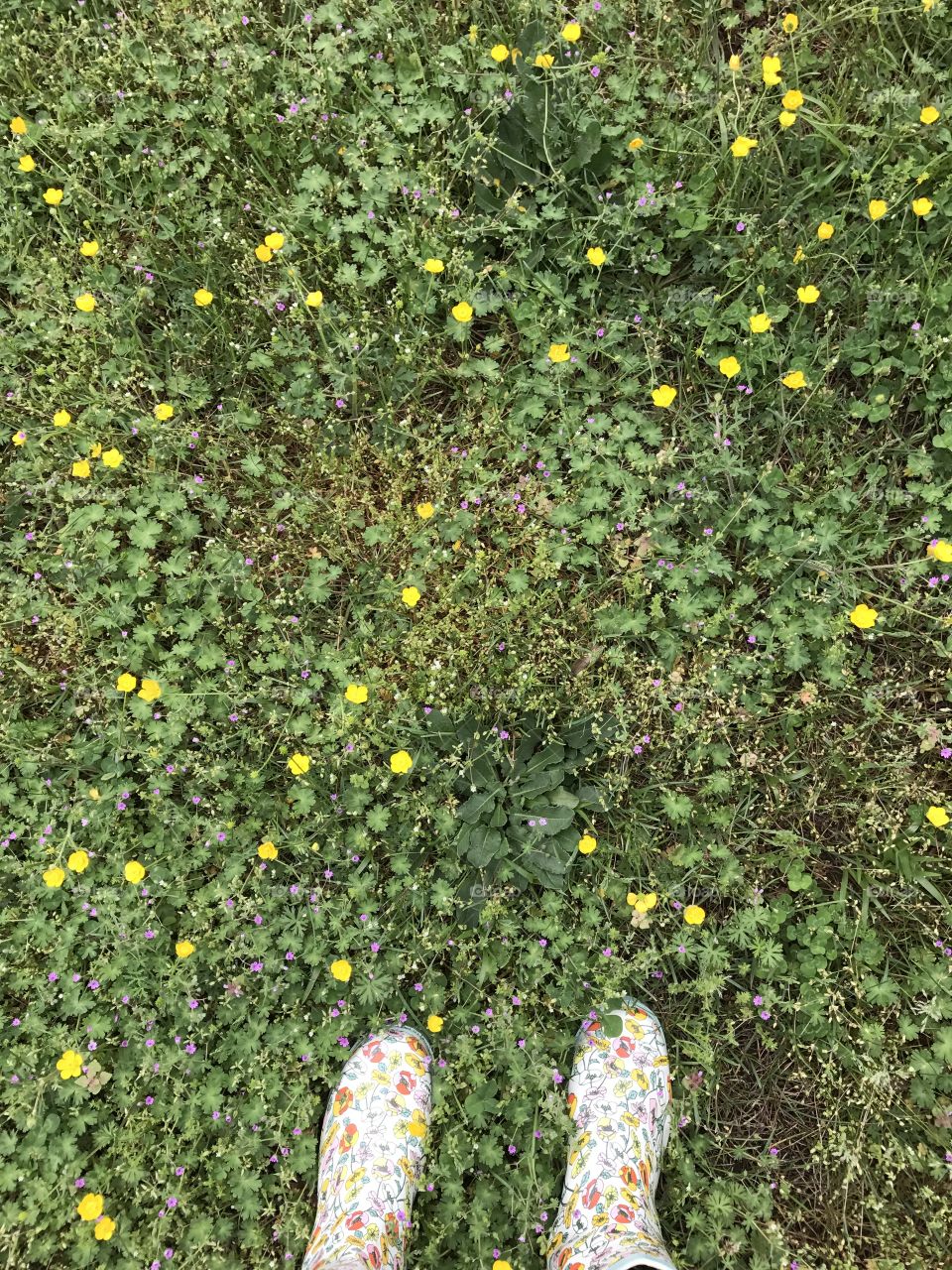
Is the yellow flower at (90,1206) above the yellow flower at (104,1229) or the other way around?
above

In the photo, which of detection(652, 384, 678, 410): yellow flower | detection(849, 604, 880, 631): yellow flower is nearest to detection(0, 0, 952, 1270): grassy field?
detection(652, 384, 678, 410): yellow flower

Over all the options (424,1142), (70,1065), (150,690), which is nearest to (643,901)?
(424,1142)

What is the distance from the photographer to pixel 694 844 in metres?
2.66

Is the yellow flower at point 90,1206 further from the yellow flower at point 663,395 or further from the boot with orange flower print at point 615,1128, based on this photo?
the yellow flower at point 663,395

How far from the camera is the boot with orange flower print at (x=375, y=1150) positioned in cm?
243

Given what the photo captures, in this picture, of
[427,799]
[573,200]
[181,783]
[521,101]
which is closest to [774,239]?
[573,200]

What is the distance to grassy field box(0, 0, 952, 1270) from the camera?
2510mm

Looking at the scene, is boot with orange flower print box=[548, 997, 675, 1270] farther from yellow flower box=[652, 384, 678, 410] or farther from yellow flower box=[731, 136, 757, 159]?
yellow flower box=[731, 136, 757, 159]

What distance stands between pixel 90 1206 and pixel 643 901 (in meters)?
1.86

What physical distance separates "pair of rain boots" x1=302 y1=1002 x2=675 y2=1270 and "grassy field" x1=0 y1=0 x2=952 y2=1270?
89mm

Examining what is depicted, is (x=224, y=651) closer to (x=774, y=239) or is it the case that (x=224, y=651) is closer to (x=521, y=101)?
(x=521, y=101)

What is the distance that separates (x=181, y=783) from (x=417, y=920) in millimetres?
947

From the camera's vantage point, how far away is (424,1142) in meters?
2.42

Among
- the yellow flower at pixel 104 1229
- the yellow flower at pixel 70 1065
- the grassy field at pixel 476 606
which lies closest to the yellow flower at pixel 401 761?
the grassy field at pixel 476 606
